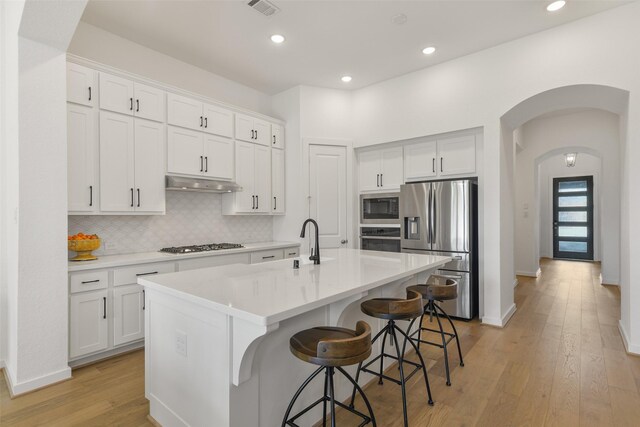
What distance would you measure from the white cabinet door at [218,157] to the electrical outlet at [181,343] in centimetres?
248

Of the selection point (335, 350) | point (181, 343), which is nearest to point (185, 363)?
point (181, 343)

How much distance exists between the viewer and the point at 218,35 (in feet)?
11.5

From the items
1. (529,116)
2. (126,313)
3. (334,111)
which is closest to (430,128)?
(529,116)

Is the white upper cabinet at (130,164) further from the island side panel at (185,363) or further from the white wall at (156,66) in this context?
the island side panel at (185,363)

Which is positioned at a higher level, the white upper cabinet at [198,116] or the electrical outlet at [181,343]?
the white upper cabinet at [198,116]

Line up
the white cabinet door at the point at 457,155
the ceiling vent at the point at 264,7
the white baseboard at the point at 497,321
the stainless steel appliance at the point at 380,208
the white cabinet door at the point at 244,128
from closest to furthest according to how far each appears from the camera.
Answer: the ceiling vent at the point at 264,7
the white baseboard at the point at 497,321
the white cabinet door at the point at 457,155
the white cabinet door at the point at 244,128
the stainless steel appliance at the point at 380,208

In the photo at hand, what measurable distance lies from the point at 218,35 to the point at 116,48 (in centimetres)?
109

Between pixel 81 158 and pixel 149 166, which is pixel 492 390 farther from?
pixel 81 158

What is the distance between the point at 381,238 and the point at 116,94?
365cm

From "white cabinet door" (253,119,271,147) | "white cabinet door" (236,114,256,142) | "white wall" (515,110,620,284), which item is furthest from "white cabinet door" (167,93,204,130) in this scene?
"white wall" (515,110,620,284)

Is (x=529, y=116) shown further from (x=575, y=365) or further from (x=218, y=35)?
(x=218, y=35)

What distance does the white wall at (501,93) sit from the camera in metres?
3.08

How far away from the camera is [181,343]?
1.82m

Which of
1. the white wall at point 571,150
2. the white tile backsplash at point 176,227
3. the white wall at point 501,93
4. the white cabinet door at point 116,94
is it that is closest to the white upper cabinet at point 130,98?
the white cabinet door at point 116,94
